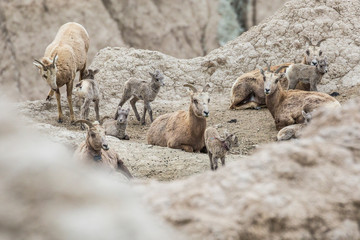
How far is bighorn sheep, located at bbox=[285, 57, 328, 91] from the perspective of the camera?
12930mm

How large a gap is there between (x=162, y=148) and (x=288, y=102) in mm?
2770

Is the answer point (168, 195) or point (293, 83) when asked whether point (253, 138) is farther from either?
point (168, 195)

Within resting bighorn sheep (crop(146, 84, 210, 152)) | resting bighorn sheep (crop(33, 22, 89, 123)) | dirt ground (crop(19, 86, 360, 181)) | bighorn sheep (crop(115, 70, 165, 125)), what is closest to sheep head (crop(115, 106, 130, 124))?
dirt ground (crop(19, 86, 360, 181))

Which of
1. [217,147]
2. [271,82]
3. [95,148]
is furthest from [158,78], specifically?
[95,148]

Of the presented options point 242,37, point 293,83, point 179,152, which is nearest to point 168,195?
point 179,152

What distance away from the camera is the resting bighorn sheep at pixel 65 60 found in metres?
12.3

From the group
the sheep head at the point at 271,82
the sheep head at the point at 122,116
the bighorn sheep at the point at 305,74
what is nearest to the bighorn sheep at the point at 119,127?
the sheep head at the point at 122,116

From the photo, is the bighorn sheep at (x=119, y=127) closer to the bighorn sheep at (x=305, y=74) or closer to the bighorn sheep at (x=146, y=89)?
the bighorn sheep at (x=146, y=89)

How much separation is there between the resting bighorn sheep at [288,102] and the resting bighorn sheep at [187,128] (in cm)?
164

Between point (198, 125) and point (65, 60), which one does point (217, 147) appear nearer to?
point (198, 125)

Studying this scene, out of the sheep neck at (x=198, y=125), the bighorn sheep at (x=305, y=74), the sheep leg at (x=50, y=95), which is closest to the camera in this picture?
the sheep neck at (x=198, y=125)

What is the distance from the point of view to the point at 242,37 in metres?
15.5

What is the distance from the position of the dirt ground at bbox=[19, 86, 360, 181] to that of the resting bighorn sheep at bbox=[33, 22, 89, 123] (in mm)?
647

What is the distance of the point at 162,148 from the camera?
1017 centimetres
